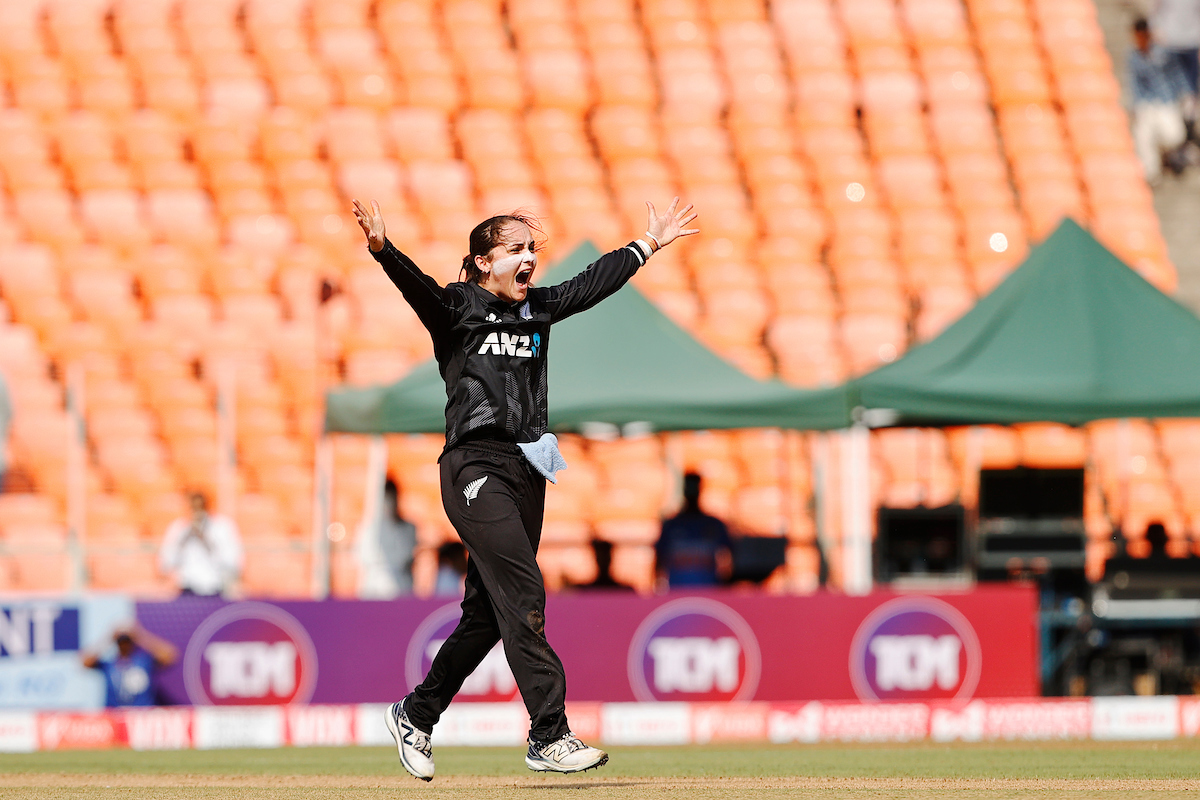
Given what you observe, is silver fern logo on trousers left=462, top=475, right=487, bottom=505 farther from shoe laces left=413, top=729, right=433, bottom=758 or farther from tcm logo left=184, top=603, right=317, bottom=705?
tcm logo left=184, top=603, right=317, bottom=705

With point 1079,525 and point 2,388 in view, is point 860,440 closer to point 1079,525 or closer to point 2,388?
point 1079,525

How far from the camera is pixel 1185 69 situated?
18906mm

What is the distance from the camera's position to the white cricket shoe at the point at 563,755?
5539 mm

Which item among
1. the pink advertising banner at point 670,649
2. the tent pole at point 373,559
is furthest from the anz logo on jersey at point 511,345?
the tent pole at point 373,559

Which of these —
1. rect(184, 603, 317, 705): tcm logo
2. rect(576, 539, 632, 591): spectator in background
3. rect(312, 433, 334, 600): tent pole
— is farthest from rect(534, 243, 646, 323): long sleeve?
rect(576, 539, 632, 591): spectator in background

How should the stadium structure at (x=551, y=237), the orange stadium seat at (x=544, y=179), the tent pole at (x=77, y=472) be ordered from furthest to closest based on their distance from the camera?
the orange stadium seat at (x=544, y=179) → the stadium structure at (x=551, y=237) → the tent pole at (x=77, y=472)

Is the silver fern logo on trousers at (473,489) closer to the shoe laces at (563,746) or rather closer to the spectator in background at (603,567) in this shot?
the shoe laces at (563,746)

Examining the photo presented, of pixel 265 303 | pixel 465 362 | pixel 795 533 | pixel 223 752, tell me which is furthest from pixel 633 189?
pixel 465 362

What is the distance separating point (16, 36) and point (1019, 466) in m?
12.6

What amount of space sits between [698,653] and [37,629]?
4.11 meters

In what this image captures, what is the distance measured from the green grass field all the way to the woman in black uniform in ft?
0.91

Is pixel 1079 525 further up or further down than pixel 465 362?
further down

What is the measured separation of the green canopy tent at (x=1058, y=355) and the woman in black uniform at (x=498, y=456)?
572 centimetres

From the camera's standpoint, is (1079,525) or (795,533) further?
(795,533)
